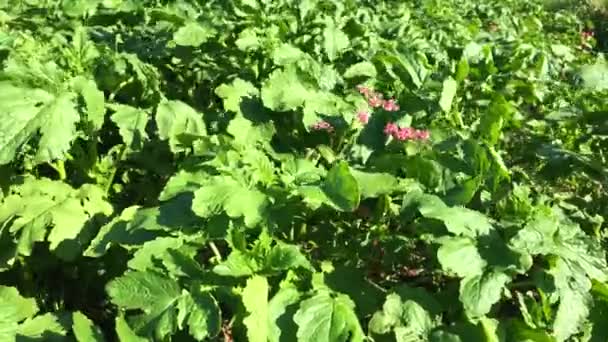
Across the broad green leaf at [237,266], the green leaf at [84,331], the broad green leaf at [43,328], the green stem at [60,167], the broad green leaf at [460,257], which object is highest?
the broad green leaf at [460,257]

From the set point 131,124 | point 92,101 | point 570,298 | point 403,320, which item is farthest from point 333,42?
point 570,298

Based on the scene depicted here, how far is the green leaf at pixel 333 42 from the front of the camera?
350cm

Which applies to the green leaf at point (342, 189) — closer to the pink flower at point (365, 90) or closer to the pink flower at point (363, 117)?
the pink flower at point (363, 117)

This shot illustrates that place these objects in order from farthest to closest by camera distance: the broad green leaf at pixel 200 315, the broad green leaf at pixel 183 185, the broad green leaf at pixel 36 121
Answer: the broad green leaf at pixel 36 121
the broad green leaf at pixel 183 185
the broad green leaf at pixel 200 315

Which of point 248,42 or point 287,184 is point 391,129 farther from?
point 248,42

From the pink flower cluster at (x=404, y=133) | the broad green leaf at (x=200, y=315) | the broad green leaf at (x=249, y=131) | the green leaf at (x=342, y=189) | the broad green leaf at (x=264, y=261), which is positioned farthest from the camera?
the broad green leaf at (x=249, y=131)

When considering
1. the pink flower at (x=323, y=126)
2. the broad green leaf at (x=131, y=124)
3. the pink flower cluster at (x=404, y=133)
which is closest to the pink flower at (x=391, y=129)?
the pink flower cluster at (x=404, y=133)

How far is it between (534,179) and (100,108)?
5.46 ft

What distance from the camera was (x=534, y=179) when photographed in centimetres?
319

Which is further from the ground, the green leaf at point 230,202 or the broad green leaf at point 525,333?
the green leaf at point 230,202

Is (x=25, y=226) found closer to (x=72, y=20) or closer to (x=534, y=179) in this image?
(x=72, y=20)

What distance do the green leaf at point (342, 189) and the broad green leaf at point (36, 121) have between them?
0.91 m

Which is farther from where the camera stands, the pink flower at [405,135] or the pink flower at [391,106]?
the pink flower at [391,106]

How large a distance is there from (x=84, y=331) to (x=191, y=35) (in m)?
1.62
